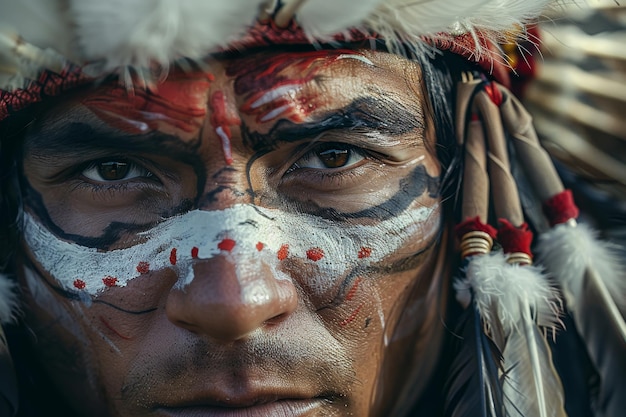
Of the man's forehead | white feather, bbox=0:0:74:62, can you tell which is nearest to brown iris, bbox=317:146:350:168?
the man's forehead

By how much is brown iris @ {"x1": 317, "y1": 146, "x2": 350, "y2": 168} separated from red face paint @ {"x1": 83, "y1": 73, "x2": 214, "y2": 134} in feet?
0.99

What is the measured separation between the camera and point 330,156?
5.79ft

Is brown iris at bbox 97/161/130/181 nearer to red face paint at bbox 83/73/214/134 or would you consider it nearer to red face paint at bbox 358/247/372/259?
red face paint at bbox 83/73/214/134

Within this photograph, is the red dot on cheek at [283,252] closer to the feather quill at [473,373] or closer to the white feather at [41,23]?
the feather quill at [473,373]

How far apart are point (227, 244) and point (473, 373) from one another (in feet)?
2.32

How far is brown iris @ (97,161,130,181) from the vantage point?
5.73ft

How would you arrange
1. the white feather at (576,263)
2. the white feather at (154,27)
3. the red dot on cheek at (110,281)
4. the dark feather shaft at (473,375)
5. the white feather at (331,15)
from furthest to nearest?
the white feather at (576,263) → the dark feather shaft at (473,375) → the red dot on cheek at (110,281) → the white feather at (331,15) → the white feather at (154,27)

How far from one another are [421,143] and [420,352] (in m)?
0.52

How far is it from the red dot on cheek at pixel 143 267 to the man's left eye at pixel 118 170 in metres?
0.21

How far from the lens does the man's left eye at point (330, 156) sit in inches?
69.1

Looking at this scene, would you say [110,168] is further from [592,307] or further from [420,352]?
[592,307]

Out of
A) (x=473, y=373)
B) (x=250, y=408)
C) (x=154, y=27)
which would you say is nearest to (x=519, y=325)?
(x=473, y=373)

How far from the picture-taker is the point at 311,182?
1.74 meters

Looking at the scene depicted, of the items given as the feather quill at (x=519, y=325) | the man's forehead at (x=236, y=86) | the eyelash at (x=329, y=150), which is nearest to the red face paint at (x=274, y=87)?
the man's forehead at (x=236, y=86)
